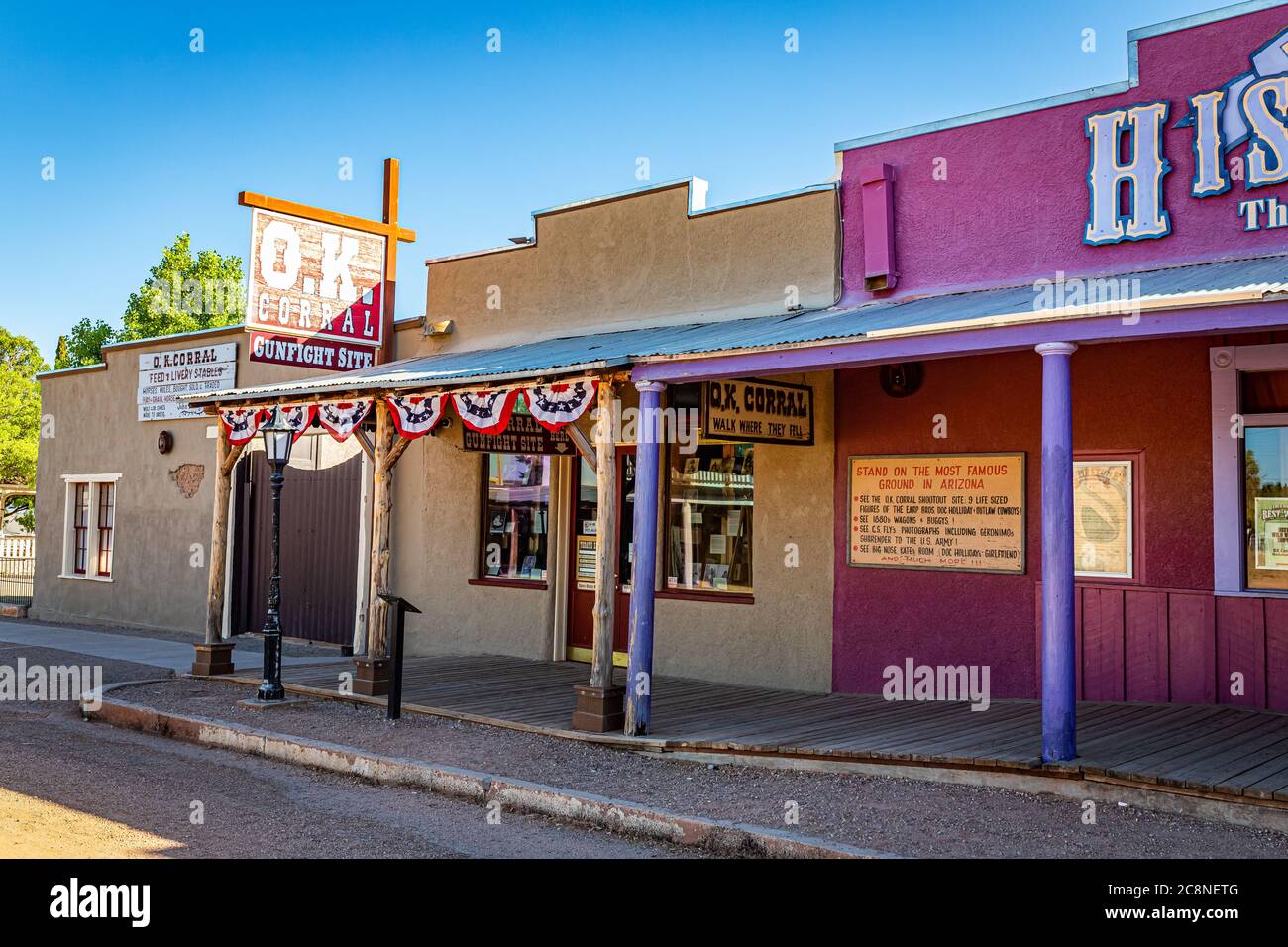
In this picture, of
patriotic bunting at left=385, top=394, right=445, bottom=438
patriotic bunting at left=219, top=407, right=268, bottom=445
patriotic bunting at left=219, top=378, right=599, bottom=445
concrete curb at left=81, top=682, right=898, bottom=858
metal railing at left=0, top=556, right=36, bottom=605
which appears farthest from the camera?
metal railing at left=0, top=556, right=36, bottom=605

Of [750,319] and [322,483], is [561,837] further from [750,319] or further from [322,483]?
[322,483]

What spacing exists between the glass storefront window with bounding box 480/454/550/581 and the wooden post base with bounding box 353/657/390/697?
2.59m

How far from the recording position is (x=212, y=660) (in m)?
11.9

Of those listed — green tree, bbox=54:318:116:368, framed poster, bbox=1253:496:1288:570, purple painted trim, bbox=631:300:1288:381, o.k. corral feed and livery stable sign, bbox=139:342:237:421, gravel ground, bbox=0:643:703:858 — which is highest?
green tree, bbox=54:318:116:368

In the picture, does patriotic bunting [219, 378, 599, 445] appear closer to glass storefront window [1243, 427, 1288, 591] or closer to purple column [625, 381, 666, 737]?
purple column [625, 381, 666, 737]

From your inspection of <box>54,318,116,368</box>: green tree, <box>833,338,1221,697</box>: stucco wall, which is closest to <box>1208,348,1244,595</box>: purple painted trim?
<box>833,338,1221,697</box>: stucco wall

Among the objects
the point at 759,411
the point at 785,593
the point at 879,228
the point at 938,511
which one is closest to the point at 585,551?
the point at 785,593

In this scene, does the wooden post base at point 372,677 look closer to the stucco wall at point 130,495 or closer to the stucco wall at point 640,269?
the stucco wall at point 640,269

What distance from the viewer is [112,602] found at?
18.0 metres

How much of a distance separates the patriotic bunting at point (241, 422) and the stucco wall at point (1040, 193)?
5.91 meters

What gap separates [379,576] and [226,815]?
387cm

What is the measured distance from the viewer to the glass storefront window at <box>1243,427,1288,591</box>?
805cm

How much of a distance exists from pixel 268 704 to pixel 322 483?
17.7 ft
